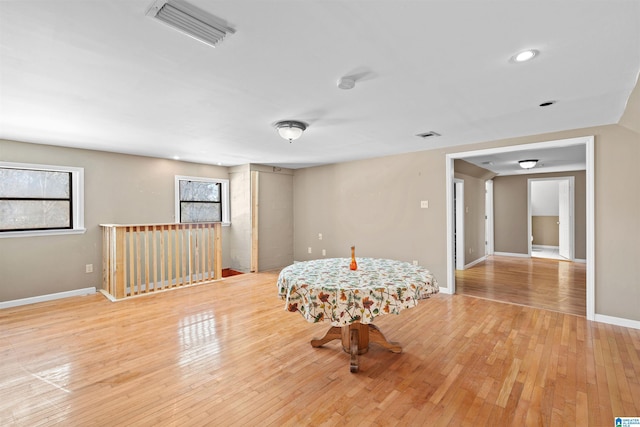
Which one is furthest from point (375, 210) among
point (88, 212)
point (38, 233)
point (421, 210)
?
point (38, 233)

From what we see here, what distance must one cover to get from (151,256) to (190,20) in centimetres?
460

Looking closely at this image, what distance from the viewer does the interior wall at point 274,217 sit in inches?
239

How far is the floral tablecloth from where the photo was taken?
1.98m

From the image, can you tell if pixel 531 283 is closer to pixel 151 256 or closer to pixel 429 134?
pixel 429 134

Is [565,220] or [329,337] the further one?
[565,220]

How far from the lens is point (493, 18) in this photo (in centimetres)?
147

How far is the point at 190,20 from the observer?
1.46m

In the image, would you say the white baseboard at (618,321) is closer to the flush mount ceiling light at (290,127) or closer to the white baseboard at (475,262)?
the white baseboard at (475,262)

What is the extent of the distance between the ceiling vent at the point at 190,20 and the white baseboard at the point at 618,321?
4437 mm

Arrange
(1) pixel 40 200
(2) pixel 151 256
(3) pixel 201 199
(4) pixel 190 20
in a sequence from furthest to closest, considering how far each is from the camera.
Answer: (3) pixel 201 199 → (2) pixel 151 256 → (1) pixel 40 200 → (4) pixel 190 20

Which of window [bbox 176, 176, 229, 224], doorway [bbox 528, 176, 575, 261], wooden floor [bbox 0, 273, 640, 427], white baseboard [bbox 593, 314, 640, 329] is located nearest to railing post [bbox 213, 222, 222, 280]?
window [bbox 176, 176, 229, 224]

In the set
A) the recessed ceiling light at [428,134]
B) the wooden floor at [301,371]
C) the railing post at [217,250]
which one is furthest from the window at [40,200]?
the recessed ceiling light at [428,134]

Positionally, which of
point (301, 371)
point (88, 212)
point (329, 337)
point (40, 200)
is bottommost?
point (301, 371)

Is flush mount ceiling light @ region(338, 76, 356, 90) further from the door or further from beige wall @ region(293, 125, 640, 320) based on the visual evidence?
the door
